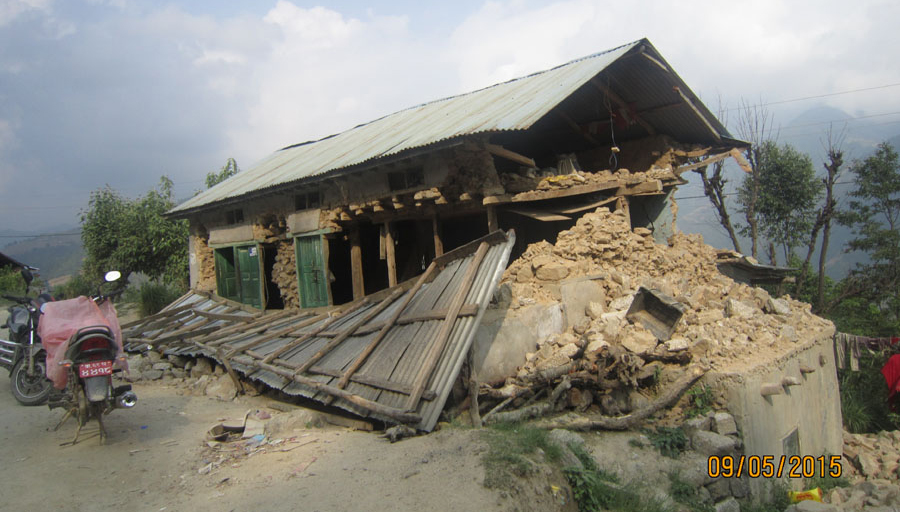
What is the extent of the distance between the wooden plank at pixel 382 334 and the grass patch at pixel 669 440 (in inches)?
117

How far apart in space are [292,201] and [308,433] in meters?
7.30

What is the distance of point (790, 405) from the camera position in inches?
251

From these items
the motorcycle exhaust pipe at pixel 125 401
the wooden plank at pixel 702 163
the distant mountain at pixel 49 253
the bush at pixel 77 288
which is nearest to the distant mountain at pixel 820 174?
the wooden plank at pixel 702 163

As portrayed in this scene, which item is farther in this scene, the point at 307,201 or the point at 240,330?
the point at 307,201

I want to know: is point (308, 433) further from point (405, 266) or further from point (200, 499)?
point (405, 266)

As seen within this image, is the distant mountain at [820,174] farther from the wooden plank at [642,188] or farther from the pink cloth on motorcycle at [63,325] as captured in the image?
the pink cloth on motorcycle at [63,325]

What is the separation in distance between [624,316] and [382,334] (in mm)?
3130

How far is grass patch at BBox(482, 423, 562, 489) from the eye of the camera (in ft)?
11.2

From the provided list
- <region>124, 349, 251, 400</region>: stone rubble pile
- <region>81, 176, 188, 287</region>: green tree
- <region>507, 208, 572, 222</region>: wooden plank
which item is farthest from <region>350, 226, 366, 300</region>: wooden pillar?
<region>81, 176, 188, 287</region>: green tree

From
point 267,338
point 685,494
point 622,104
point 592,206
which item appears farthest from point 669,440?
point 622,104

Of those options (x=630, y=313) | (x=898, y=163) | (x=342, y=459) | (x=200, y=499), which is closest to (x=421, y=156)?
(x=630, y=313)

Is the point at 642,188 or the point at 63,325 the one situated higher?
the point at 642,188

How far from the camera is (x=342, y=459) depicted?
13.3ft

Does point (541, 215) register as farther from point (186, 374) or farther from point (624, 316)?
point (186, 374)
